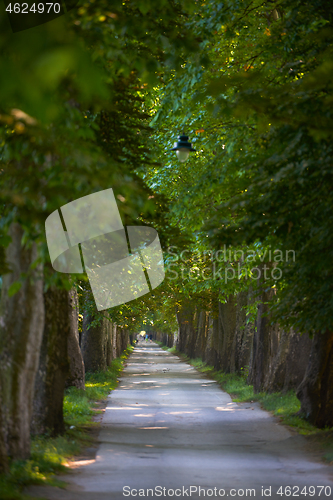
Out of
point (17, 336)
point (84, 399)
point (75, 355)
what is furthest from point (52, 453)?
point (75, 355)

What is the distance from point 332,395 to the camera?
12.5 meters

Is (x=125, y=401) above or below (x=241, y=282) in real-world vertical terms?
below

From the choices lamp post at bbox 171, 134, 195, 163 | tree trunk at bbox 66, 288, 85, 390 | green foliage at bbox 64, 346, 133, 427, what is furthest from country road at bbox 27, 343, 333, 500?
lamp post at bbox 171, 134, 195, 163

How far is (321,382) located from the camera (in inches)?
493

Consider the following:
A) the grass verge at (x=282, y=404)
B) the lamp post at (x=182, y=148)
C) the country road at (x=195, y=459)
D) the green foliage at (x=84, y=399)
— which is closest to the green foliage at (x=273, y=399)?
the grass verge at (x=282, y=404)

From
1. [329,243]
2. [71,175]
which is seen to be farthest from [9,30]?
[329,243]

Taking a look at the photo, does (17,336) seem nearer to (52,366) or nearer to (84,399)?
(52,366)

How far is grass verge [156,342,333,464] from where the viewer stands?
10.8 meters

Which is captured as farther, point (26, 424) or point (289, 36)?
point (289, 36)

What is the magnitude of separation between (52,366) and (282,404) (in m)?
8.01

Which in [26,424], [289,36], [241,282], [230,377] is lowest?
[230,377]

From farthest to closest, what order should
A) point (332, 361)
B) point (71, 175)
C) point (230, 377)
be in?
1. point (230, 377)
2. point (332, 361)
3. point (71, 175)

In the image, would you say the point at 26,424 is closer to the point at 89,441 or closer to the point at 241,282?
the point at 89,441

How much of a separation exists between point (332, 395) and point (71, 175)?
9951 millimetres
